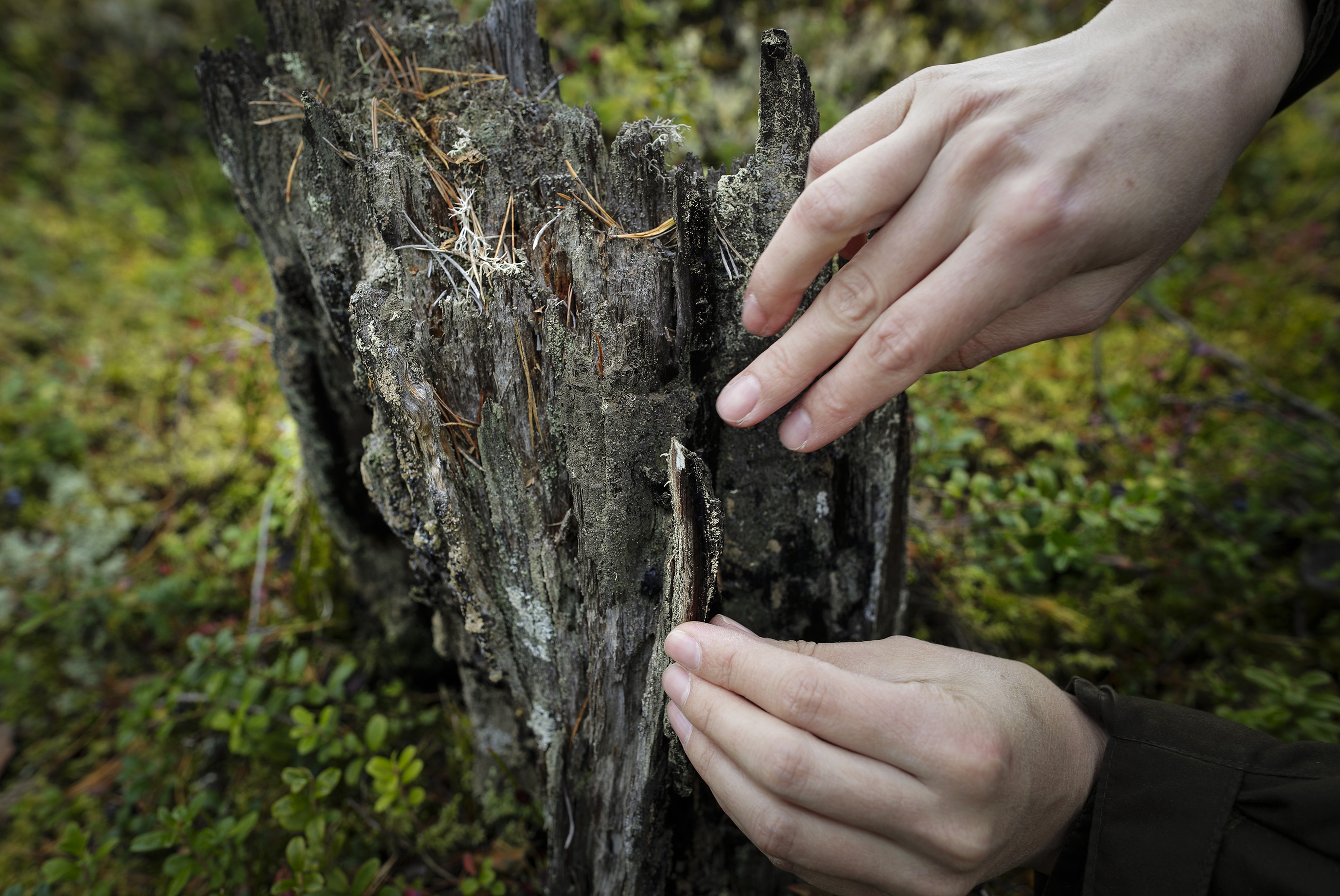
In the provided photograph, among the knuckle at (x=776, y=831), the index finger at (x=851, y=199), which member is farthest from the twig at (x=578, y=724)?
the index finger at (x=851, y=199)

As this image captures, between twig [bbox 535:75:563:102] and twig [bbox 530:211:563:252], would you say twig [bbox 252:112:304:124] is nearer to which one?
twig [bbox 535:75:563:102]

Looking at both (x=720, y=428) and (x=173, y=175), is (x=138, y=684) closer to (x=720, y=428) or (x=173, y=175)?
(x=720, y=428)

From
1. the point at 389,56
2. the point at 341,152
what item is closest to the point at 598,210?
the point at 341,152

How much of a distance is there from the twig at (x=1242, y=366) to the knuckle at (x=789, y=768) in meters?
4.11

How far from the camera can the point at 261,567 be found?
3.11 metres

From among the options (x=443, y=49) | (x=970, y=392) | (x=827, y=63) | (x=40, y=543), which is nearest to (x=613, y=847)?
(x=970, y=392)

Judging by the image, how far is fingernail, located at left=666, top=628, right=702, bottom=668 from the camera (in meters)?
1.35

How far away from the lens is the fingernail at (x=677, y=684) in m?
1.37

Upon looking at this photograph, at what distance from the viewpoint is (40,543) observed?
362 centimetres

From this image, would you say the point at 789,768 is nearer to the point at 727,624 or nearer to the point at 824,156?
the point at 727,624

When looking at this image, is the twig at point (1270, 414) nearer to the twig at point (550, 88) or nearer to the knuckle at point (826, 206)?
the knuckle at point (826, 206)

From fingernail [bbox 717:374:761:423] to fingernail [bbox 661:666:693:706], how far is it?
63 centimetres

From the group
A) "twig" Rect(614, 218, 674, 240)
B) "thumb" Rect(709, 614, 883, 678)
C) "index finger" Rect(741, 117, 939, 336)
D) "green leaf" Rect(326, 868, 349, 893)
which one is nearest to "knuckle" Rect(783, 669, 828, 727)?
"thumb" Rect(709, 614, 883, 678)

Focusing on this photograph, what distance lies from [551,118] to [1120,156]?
144 centimetres
